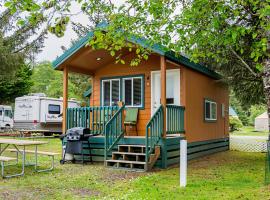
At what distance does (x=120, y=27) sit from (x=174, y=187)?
3.27m

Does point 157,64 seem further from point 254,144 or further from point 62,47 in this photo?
point 62,47

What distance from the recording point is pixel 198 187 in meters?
6.34

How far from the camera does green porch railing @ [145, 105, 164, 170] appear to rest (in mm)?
8336

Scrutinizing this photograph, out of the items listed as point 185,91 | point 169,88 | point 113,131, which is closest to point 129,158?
point 113,131

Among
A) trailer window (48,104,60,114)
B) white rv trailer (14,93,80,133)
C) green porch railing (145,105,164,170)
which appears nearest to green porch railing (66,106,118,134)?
green porch railing (145,105,164,170)

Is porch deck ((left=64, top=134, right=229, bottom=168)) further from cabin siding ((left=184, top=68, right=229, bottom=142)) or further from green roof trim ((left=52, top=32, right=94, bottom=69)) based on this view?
green roof trim ((left=52, top=32, right=94, bottom=69))

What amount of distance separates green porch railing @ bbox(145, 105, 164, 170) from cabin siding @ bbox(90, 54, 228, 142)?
5.65 feet

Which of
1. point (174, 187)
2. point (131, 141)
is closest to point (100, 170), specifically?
point (131, 141)

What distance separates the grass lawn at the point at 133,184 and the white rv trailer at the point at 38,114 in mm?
12464

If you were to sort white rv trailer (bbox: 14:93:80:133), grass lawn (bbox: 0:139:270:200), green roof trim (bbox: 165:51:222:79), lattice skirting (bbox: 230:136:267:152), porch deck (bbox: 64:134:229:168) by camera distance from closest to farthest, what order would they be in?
1. grass lawn (bbox: 0:139:270:200)
2. porch deck (bbox: 64:134:229:168)
3. green roof trim (bbox: 165:51:222:79)
4. lattice skirting (bbox: 230:136:267:152)
5. white rv trailer (bbox: 14:93:80:133)

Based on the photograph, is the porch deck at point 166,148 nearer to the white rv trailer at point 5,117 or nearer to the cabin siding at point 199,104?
the cabin siding at point 199,104

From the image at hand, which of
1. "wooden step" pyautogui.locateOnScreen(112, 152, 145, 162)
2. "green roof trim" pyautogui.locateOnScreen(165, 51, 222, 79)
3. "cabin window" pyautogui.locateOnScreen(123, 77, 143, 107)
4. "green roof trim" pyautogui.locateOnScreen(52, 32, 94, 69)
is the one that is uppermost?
"green roof trim" pyautogui.locateOnScreen(52, 32, 94, 69)

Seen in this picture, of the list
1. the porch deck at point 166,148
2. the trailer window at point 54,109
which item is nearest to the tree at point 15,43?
the trailer window at point 54,109

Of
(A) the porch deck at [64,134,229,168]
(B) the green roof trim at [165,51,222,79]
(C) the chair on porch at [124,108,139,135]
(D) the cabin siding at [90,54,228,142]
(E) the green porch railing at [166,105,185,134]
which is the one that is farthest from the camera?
(C) the chair on porch at [124,108,139,135]
